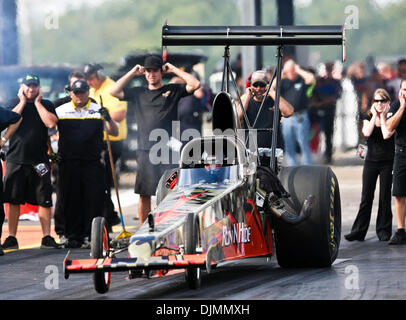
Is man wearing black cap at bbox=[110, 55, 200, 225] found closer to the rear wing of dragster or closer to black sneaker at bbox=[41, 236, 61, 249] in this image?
black sneaker at bbox=[41, 236, 61, 249]

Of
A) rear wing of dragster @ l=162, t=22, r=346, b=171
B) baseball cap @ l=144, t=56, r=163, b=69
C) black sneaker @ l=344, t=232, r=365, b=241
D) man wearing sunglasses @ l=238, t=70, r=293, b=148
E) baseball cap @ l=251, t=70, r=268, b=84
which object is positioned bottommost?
black sneaker @ l=344, t=232, r=365, b=241

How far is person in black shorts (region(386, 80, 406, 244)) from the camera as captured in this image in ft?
42.2

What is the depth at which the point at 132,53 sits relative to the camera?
2234 centimetres

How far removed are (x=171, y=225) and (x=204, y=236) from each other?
0.31 meters

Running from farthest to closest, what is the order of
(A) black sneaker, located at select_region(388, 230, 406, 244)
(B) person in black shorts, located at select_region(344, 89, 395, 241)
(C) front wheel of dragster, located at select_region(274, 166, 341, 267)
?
(B) person in black shorts, located at select_region(344, 89, 395, 241) < (A) black sneaker, located at select_region(388, 230, 406, 244) < (C) front wheel of dragster, located at select_region(274, 166, 341, 267)

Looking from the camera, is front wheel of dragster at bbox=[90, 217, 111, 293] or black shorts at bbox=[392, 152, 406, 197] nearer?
front wheel of dragster at bbox=[90, 217, 111, 293]

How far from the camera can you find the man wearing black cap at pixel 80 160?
13.1 metres

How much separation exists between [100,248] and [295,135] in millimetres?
11869

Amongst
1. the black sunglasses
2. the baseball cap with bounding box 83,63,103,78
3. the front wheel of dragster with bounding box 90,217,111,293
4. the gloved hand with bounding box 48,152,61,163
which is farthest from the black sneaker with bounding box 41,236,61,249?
the front wheel of dragster with bounding box 90,217,111,293

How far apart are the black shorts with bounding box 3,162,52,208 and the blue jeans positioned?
7644 millimetres

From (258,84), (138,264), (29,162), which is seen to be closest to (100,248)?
(138,264)

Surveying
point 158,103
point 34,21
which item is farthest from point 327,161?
point 158,103

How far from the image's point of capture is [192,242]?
28.5 feet

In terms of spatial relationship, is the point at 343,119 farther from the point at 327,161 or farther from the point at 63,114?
the point at 63,114
